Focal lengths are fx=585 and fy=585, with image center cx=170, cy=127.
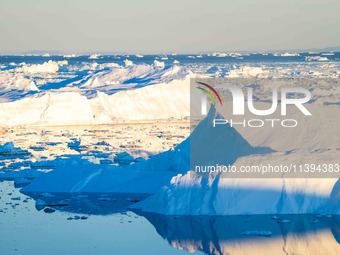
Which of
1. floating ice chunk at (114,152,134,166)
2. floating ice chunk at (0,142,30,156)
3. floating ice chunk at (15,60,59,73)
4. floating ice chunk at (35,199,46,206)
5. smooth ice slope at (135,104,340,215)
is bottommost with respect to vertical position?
floating ice chunk at (15,60,59,73)

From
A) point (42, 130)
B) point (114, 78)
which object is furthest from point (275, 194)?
point (114, 78)

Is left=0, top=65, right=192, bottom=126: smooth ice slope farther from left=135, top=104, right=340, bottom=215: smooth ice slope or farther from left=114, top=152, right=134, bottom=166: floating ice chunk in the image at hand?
left=135, top=104, right=340, bottom=215: smooth ice slope

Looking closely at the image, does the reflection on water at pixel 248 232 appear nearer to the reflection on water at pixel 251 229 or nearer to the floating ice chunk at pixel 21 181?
the reflection on water at pixel 251 229

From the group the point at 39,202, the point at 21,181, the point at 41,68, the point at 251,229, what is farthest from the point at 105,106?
the point at 41,68

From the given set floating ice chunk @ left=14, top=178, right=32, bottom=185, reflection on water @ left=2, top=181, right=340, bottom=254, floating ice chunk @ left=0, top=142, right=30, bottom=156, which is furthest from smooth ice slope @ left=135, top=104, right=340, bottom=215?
floating ice chunk @ left=0, top=142, right=30, bottom=156

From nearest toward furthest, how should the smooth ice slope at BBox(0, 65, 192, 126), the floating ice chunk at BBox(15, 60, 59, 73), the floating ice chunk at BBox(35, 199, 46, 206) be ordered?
the floating ice chunk at BBox(35, 199, 46, 206) < the smooth ice slope at BBox(0, 65, 192, 126) < the floating ice chunk at BBox(15, 60, 59, 73)

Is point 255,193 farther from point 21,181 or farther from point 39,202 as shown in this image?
point 21,181

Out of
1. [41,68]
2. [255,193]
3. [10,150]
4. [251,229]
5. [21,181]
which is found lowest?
[41,68]

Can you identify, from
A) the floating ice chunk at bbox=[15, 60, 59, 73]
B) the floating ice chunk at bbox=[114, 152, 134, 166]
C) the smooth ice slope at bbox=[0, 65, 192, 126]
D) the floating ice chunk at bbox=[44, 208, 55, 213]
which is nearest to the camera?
the floating ice chunk at bbox=[44, 208, 55, 213]

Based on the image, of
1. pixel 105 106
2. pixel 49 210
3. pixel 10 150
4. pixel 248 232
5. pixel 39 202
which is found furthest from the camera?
pixel 105 106

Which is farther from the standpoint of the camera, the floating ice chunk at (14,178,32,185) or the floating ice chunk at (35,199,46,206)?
the floating ice chunk at (14,178,32,185)

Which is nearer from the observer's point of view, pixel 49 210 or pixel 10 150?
pixel 49 210

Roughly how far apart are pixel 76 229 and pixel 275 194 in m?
3.41

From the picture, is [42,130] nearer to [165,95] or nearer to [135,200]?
[165,95]
